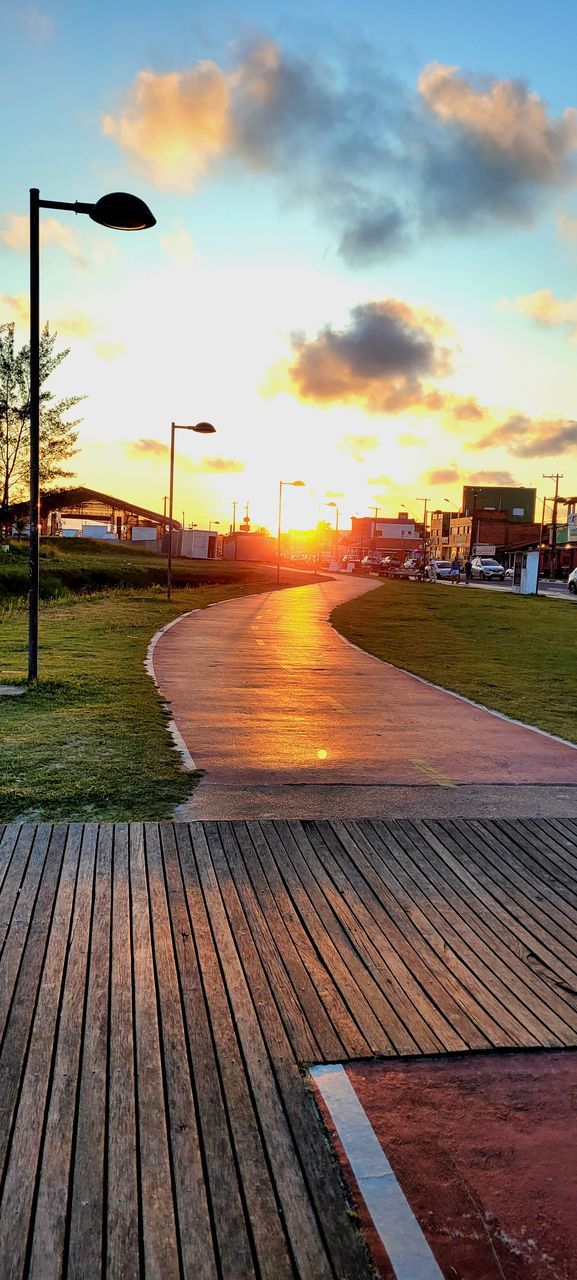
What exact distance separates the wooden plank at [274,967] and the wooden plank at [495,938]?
95cm

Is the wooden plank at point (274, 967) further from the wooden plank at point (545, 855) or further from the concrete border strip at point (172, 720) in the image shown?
the concrete border strip at point (172, 720)

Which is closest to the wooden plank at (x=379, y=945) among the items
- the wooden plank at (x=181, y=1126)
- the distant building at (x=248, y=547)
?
the wooden plank at (x=181, y=1126)

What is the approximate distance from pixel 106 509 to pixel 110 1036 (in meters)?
82.0

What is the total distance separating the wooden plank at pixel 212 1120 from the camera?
2.29 meters

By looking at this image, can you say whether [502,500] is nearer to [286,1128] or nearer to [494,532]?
[494,532]

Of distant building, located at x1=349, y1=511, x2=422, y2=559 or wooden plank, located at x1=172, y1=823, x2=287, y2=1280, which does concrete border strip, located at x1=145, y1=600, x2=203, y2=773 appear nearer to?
wooden plank, located at x1=172, y1=823, x2=287, y2=1280

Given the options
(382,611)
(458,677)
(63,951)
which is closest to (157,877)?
(63,951)

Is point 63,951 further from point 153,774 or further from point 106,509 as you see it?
point 106,509

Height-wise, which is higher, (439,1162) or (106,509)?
(106,509)

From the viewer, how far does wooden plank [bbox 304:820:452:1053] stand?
329 cm

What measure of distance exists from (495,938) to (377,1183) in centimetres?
176

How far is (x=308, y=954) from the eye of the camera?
3.86 m

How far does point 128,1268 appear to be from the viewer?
7.24 ft

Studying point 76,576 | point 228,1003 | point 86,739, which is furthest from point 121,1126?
point 76,576
